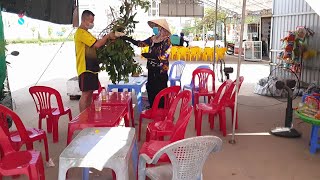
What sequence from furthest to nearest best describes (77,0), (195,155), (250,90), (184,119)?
(250,90) → (77,0) → (184,119) → (195,155)

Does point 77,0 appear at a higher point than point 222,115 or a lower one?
higher

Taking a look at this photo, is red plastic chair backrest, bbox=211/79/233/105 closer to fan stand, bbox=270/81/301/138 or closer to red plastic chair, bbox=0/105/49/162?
fan stand, bbox=270/81/301/138

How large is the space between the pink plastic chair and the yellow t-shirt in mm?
1357

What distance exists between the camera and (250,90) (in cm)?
753

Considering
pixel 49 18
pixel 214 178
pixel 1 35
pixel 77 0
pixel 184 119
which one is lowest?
pixel 214 178

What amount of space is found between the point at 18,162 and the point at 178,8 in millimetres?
12849

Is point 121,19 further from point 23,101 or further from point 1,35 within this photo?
point 23,101

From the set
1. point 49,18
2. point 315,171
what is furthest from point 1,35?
point 315,171

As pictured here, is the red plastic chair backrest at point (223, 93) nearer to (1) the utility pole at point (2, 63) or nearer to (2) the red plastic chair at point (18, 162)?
(2) the red plastic chair at point (18, 162)

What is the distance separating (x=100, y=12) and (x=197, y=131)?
349 centimetres

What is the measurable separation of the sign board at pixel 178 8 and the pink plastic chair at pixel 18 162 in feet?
40.5

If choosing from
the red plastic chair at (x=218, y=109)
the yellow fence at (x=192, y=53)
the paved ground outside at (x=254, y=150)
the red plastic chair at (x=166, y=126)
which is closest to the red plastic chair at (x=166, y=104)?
the red plastic chair at (x=166, y=126)

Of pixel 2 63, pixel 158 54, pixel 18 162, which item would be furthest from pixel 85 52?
pixel 2 63

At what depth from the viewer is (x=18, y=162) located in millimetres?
2377
